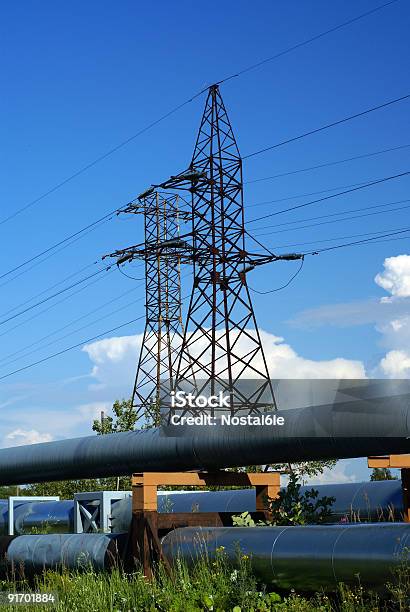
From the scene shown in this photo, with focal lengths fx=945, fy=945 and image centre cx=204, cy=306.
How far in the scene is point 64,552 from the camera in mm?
14375

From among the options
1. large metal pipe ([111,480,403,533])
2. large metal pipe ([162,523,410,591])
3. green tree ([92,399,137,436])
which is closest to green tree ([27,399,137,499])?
green tree ([92,399,137,436])

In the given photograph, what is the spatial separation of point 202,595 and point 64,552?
15.8 feet

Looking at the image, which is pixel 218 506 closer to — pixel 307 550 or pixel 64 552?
pixel 64 552

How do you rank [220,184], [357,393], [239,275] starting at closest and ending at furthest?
[357,393] < [239,275] < [220,184]

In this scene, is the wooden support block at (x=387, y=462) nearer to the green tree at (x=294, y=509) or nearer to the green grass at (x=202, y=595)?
the green tree at (x=294, y=509)

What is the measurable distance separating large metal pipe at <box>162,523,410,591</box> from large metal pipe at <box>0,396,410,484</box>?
1.80 meters

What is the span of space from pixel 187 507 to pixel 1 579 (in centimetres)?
430

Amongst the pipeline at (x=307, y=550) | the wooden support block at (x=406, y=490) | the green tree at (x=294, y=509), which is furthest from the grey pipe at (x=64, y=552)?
the wooden support block at (x=406, y=490)

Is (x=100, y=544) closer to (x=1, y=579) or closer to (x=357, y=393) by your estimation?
(x=1, y=579)

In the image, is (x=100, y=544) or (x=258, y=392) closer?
(x=100, y=544)

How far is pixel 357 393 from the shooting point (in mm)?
12164

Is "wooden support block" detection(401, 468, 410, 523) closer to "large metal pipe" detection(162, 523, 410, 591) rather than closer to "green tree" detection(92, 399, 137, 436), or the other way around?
"large metal pipe" detection(162, 523, 410, 591)

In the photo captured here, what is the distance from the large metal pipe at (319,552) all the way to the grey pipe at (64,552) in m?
2.64

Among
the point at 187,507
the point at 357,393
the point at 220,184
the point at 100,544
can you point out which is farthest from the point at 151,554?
the point at 220,184
